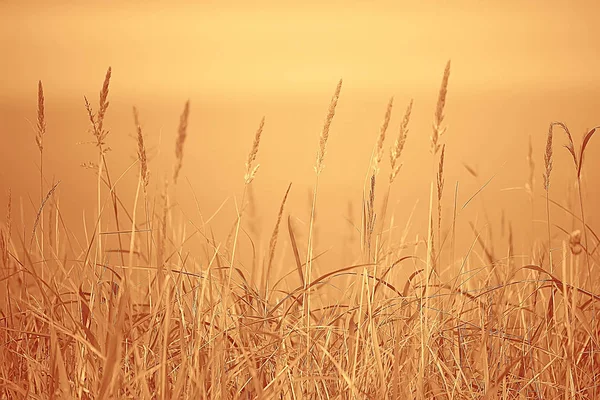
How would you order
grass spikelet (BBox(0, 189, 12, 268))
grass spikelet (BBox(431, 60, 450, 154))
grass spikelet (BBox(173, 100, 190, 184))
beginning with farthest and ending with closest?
grass spikelet (BBox(0, 189, 12, 268)) → grass spikelet (BBox(431, 60, 450, 154)) → grass spikelet (BBox(173, 100, 190, 184))

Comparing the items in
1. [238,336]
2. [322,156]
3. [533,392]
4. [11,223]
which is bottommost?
[533,392]

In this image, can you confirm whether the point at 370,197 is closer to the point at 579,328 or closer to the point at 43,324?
the point at 579,328

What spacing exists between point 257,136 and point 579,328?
2.09 feet

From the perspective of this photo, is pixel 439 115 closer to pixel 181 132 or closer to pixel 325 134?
pixel 325 134

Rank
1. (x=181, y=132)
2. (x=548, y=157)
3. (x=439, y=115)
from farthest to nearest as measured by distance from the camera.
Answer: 1. (x=548, y=157)
2. (x=439, y=115)
3. (x=181, y=132)

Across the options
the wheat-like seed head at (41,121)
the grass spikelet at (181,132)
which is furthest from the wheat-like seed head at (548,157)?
the wheat-like seed head at (41,121)

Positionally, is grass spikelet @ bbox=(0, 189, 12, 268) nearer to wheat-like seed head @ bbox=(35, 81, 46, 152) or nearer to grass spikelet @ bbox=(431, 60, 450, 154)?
wheat-like seed head @ bbox=(35, 81, 46, 152)

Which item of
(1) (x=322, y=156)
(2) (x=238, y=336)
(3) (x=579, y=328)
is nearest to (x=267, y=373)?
(2) (x=238, y=336)

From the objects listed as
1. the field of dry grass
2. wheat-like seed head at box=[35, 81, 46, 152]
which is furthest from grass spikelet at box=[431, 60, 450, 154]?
wheat-like seed head at box=[35, 81, 46, 152]

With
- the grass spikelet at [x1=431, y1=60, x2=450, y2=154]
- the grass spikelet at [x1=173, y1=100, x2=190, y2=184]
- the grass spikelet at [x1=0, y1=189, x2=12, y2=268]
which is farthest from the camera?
the grass spikelet at [x1=0, y1=189, x2=12, y2=268]

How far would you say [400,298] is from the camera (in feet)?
3.49

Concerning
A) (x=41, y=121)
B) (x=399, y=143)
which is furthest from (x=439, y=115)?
(x=41, y=121)

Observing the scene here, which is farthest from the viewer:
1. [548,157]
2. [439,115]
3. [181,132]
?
[548,157]

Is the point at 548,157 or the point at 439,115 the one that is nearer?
the point at 439,115
